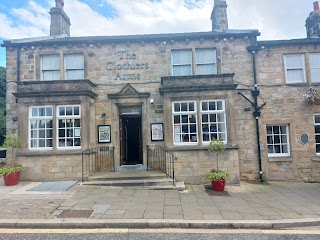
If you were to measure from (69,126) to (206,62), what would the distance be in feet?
23.2

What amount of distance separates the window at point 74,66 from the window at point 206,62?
18.7 feet

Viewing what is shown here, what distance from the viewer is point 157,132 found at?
10609mm

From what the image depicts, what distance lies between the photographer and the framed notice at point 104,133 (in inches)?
419

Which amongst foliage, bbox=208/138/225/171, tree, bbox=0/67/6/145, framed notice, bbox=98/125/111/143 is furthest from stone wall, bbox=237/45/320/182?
tree, bbox=0/67/6/145

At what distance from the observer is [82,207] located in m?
6.29

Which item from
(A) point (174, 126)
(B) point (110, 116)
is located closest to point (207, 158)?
(A) point (174, 126)

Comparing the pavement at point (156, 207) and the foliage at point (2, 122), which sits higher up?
the foliage at point (2, 122)

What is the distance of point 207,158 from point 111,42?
23.3ft

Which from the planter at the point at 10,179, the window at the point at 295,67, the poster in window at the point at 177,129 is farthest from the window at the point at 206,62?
the planter at the point at 10,179

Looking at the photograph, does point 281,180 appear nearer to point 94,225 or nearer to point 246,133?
point 246,133

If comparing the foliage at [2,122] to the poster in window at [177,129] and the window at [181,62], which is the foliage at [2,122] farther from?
the poster in window at [177,129]

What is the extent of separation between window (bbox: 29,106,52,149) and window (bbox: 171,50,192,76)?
6067mm

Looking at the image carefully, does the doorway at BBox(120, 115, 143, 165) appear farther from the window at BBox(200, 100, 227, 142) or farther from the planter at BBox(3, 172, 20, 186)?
the planter at BBox(3, 172, 20, 186)

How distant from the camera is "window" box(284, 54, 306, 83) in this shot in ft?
36.1
